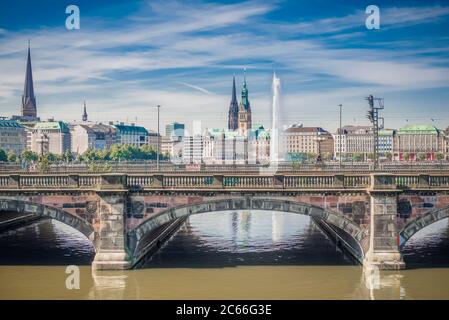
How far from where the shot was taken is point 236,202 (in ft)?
124

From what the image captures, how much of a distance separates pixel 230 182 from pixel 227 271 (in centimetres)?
531

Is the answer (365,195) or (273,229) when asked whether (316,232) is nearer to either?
(273,229)

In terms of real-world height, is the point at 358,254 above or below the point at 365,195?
below

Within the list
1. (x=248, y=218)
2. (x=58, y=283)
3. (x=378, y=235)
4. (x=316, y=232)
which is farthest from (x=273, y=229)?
(x=58, y=283)

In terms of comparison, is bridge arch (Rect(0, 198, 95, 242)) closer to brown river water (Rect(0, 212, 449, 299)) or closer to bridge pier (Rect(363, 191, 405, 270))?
brown river water (Rect(0, 212, 449, 299))

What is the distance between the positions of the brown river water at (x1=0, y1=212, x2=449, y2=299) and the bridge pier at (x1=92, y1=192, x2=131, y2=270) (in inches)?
31.7

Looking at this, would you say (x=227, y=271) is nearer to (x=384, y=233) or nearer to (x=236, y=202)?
(x=236, y=202)

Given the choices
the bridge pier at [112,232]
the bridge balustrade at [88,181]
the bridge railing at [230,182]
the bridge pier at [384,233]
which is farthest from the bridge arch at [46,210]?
the bridge pier at [384,233]

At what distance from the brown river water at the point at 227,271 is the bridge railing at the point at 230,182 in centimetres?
497

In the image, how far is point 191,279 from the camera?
3616 centimetres

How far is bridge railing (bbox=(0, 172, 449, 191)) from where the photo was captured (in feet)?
123

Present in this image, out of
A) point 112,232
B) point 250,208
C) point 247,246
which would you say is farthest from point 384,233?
point 112,232
